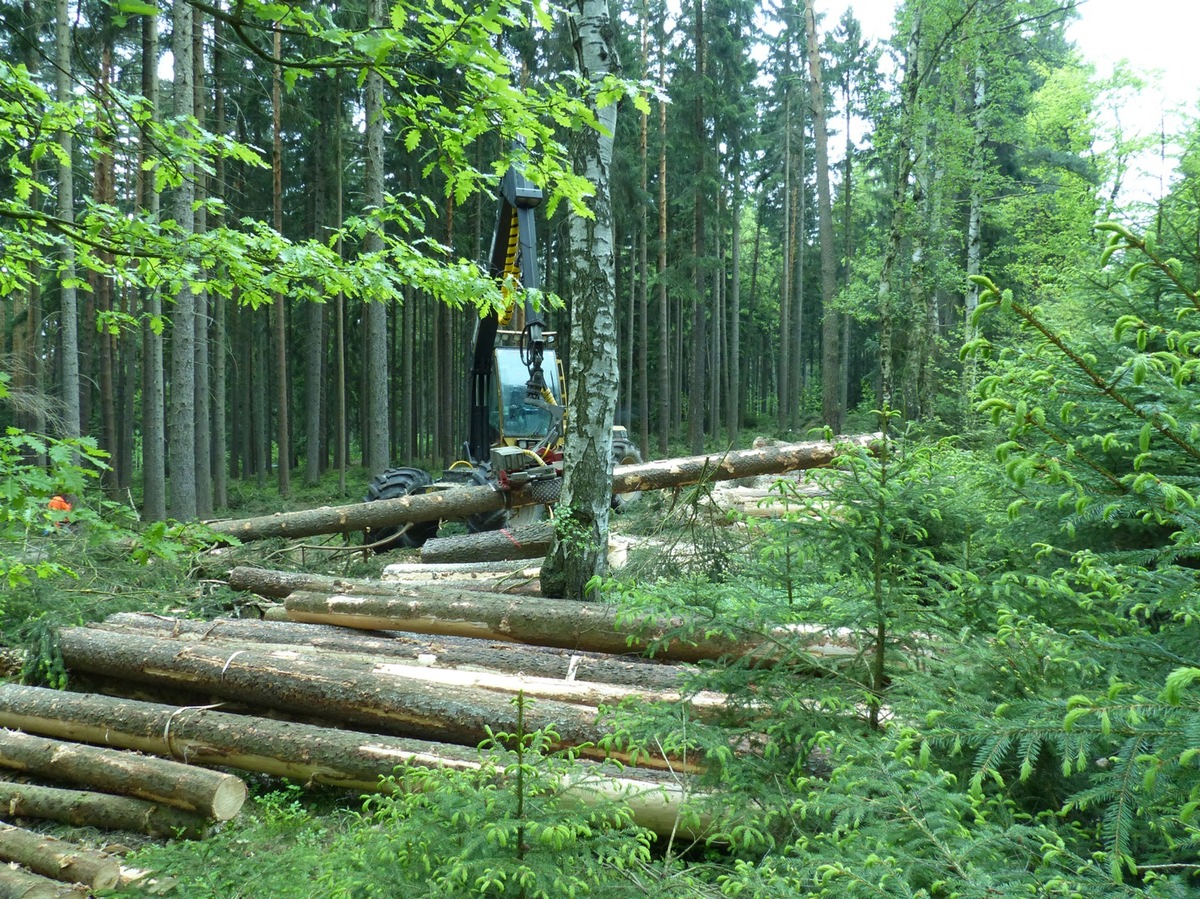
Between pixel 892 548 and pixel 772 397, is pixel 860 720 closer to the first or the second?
pixel 892 548

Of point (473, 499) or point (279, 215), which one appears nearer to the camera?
point (473, 499)

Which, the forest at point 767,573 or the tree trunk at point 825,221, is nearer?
the forest at point 767,573

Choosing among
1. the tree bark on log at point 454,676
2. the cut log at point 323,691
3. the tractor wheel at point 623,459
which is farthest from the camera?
the tractor wheel at point 623,459

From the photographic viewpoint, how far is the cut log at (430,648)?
4785 mm

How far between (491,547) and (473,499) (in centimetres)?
155

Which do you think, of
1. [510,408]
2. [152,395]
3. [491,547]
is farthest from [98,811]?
[152,395]

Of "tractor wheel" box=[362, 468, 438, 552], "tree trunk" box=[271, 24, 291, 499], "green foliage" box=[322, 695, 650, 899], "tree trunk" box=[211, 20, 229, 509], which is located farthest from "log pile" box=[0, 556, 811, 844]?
"tree trunk" box=[271, 24, 291, 499]

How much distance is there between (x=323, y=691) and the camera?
188 inches

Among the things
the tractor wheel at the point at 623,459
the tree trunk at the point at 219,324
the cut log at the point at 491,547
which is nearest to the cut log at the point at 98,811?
the cut log at the point at 491,547

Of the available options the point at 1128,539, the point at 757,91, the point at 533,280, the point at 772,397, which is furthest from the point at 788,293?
the point at 1128,539

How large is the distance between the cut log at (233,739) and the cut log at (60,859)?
36.6 inches

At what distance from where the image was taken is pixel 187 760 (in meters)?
4.56

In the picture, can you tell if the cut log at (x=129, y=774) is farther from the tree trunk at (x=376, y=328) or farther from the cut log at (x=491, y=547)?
the tree trunk at (x=376, y=328)

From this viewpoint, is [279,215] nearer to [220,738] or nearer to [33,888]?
[220,738]
